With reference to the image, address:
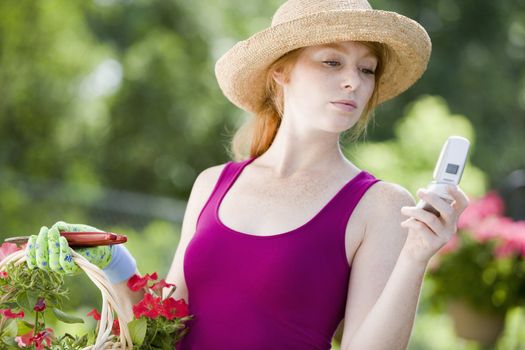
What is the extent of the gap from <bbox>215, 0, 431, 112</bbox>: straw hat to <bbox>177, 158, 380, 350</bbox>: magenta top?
11.6 inches

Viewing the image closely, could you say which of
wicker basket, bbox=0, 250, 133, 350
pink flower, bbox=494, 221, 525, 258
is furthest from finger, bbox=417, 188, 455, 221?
pink flower, bbox=494, 221, 525, 258

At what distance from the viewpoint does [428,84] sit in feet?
34.8

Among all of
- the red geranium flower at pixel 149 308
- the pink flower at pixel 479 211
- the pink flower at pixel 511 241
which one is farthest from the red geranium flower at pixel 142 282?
the pink flower at pixel 479 211

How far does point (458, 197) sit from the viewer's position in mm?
1426

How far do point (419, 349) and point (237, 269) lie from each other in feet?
11.4

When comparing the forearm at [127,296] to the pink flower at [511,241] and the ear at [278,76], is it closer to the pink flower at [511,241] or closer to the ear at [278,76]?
the ear at [278,76]

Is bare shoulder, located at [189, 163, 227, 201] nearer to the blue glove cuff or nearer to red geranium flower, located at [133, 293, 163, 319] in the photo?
the blue glove cuff

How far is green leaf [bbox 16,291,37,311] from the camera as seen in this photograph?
1.52m

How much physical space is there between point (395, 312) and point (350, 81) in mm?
470

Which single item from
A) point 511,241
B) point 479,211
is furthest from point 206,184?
point 479,211

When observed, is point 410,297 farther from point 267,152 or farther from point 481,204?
point 481,204

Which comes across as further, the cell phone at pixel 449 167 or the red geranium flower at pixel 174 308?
the red geranium flower at pixel 174 308

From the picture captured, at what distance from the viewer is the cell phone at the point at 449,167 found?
1432 millimetres

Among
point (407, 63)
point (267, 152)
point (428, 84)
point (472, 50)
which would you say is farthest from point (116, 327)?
point (472, 50)
